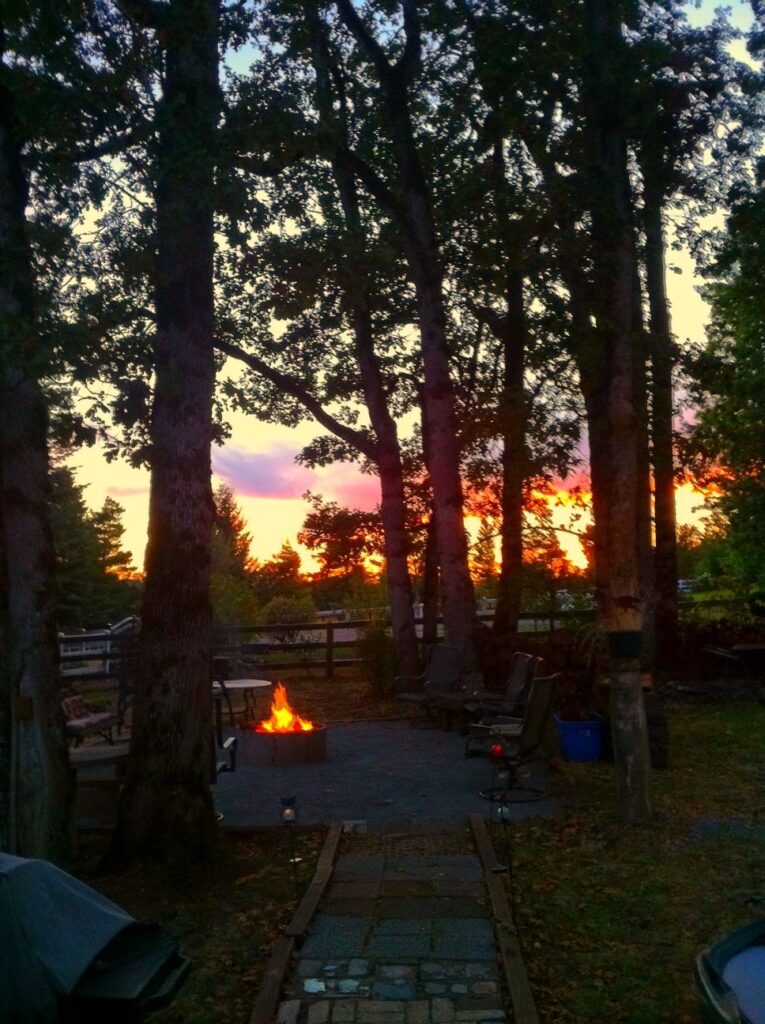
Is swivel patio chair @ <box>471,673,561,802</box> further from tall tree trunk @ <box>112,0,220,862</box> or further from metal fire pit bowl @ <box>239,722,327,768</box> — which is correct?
tall tree trunk @ <box>112,0,220,862</box>

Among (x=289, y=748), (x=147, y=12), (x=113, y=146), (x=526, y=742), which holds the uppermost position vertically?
(x=147, y=12)

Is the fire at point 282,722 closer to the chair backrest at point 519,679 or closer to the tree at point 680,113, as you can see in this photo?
the chair backrest at point 519,679

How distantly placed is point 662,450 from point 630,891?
1331 cm

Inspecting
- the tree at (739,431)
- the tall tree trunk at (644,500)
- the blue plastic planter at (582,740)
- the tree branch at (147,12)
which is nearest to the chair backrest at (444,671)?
the tall tree trunk at (644,500)

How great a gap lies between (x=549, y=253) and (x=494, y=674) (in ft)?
24.7

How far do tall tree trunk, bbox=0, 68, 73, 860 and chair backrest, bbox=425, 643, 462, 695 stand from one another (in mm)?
8622

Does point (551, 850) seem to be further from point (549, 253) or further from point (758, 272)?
point (758, 272)

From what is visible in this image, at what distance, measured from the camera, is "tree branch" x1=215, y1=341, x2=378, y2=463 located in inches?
758

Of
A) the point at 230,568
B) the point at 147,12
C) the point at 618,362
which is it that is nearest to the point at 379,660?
the point at 618,362

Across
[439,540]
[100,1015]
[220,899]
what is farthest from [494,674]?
[100,1015]

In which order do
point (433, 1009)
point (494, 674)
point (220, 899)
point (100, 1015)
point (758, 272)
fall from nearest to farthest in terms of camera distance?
point (100, 1015) → point (433, 1009) → point (220, 899) → point (758, 272) → point (494, 674)

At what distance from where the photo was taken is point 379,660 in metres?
19.1

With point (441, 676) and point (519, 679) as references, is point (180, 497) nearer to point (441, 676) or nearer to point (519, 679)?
point (519, 679)

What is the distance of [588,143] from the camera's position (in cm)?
1092
